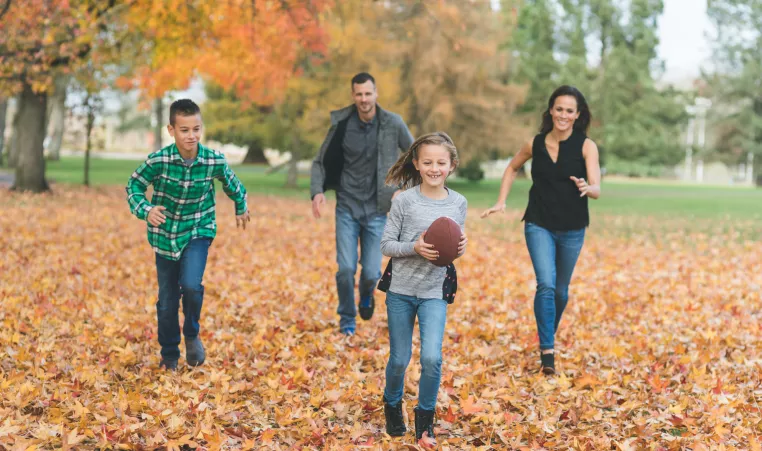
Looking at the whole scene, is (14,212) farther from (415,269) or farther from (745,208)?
(745,208)

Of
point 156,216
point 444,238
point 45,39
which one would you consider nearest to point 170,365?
point 156,216

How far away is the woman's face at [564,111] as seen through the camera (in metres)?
5.86

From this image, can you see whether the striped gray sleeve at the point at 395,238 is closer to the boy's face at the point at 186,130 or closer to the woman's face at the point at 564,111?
A: the boy's face at the point at 186,130

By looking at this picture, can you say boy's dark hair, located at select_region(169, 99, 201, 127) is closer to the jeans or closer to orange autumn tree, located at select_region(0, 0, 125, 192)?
the jeans

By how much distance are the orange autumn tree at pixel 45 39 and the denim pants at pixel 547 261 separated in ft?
45.5

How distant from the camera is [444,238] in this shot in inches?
161

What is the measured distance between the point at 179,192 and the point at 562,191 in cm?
284

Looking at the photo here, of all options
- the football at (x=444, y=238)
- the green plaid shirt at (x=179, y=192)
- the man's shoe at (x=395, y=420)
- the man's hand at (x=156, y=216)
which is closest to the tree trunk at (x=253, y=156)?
the green plaid shirt at (x=179, y=192)

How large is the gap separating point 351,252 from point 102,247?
20.8 ft

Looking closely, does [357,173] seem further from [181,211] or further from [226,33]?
[226,33]

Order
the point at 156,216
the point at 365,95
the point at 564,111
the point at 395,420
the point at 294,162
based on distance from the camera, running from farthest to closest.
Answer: the point at 294,162
the point at 365,95
the point at 564,111
the point at 156,216
the point at 395,420

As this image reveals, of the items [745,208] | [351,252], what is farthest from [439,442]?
[745,208]

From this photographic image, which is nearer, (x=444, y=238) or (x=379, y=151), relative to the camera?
(x=444, y=238)

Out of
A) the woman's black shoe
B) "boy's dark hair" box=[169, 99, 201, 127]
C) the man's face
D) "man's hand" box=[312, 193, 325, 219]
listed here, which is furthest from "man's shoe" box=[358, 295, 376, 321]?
the woman's black shoe
